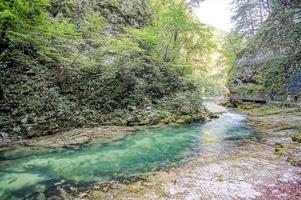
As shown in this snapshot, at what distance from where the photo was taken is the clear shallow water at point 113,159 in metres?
7.66

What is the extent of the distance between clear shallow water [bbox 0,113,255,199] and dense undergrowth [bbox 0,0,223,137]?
3.06 meters

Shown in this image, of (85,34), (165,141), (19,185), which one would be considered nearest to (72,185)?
(19,185)

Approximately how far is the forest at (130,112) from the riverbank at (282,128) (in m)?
0.08

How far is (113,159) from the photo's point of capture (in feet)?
31.9

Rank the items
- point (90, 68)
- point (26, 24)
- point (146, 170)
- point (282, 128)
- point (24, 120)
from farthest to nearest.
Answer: point (90, 68) → point (282, 128) → point (24, 120) → point (26, 24) → point (146, 170)

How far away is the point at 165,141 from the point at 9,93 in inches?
325

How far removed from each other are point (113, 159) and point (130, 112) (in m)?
7.08

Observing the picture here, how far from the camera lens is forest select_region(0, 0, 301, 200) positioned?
731 cm

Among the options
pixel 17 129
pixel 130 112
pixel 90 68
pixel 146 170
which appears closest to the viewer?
pixel 146 170

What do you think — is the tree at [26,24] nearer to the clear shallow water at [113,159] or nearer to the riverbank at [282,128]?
the clear shallow water at [113,159]

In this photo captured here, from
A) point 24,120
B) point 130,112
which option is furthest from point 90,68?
point 24,120

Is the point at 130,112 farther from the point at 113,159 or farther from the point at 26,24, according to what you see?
Result: the point at 26,24

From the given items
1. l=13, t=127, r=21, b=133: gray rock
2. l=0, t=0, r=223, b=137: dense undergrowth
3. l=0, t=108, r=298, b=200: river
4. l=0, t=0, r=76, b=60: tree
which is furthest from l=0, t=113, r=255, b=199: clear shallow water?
l=0, t=0, r=76, b=60: tree

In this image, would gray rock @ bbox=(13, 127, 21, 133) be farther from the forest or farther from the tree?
the tree
